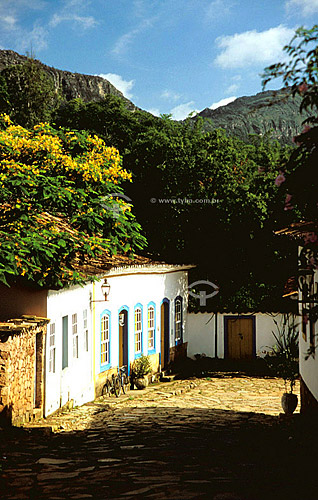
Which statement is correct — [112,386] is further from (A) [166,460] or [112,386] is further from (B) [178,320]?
(A) [166,460]

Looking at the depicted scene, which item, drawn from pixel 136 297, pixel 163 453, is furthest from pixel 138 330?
pixel 163 453

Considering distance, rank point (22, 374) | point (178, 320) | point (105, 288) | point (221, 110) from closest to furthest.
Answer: point (22, 374), point (105, 288), point (178, 320), point (221, 110)

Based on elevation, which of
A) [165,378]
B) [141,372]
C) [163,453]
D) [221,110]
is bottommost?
[165,378]

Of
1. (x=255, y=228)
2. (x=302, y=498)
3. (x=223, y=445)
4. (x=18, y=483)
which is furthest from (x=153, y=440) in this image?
(x=255, y=228)

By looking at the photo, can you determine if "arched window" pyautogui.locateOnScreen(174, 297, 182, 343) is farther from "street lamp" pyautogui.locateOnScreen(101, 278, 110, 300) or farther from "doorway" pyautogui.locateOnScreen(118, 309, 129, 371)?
"street lamp" pyautogui.locateOnScreen(101, 278, 110, 300)

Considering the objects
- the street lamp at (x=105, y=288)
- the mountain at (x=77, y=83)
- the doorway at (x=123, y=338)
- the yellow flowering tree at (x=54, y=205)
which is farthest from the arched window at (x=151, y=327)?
the mountain at (x=77, y=83)

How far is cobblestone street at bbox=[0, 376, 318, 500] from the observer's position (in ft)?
23.0

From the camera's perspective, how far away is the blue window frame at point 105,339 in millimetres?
18922

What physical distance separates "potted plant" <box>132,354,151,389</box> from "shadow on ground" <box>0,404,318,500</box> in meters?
6.34

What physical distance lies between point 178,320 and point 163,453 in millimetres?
16699

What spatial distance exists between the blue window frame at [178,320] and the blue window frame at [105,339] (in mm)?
6887

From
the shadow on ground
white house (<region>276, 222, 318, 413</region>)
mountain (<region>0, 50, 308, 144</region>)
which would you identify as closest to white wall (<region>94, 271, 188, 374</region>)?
the shadow on ground

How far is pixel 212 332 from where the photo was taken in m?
27.1

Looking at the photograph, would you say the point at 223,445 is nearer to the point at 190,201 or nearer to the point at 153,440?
the point at 153,440
